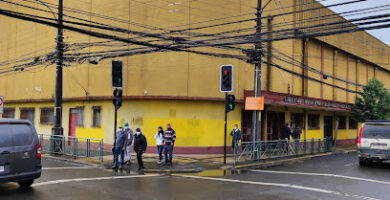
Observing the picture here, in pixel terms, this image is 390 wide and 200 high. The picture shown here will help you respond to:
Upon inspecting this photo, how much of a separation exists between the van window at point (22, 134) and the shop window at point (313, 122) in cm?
2124

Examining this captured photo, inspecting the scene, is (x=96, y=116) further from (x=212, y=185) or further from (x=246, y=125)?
(x=212, y=185)

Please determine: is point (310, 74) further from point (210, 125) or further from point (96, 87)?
point (96, 87)

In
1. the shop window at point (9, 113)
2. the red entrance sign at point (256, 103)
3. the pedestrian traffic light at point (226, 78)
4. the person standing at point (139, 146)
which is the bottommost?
the person standing at point (139, 146)

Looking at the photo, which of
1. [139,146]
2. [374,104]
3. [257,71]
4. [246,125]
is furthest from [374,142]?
[374,104]

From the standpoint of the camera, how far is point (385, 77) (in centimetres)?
4181

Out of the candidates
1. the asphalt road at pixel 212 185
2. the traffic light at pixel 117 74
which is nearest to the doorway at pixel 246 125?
the asphalt road at pixel 212 185

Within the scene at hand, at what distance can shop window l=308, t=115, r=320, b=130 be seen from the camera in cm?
2655

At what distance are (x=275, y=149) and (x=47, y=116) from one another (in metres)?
16.0

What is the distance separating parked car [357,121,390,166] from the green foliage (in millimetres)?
11317

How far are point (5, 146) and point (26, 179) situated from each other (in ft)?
3.40

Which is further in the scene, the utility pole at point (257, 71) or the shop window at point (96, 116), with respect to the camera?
the shop window at point (96, 116)

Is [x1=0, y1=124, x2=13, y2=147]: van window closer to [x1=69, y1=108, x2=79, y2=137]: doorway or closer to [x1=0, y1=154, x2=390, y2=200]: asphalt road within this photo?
[x1=0, y1=154, x2=390, y2=200]: asphalt road

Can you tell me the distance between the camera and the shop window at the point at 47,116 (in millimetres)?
24719

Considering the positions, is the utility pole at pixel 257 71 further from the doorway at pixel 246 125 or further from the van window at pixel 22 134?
the van window at pixel 22 134
